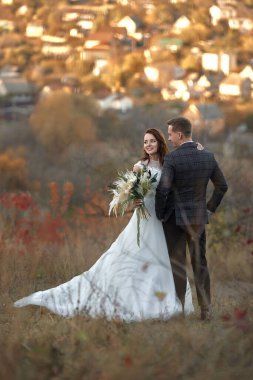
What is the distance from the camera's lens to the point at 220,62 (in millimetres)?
76125

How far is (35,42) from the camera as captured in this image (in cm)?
9381

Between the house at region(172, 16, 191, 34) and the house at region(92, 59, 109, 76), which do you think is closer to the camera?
the house at region(92, 59, 109, 76)

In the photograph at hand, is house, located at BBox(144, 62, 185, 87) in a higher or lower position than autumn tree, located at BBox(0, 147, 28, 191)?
lower

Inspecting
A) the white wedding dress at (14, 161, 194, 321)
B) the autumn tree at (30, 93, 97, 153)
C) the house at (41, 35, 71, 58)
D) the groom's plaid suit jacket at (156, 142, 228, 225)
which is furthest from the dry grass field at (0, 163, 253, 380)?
the house at (41, 35, 71, 58)

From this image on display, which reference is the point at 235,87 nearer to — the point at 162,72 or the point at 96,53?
the point at 162,72

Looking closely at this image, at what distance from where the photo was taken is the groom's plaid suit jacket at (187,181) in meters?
6.46

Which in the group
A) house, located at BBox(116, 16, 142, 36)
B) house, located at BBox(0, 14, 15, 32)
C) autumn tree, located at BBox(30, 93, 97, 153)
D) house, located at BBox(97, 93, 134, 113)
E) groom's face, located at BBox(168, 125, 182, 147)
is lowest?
house, located at BBox(0, 14, 15, 32)

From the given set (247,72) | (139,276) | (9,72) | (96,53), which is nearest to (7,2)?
(96,53)

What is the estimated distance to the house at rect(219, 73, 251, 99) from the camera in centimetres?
6504

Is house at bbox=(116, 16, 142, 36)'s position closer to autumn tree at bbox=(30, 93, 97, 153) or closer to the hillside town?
the hillside town

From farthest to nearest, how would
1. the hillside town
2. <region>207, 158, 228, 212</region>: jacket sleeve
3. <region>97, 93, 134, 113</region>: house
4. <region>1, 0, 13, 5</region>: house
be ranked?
<region>1, 0, 13, 5</region>: house, the hillside town, <region>97, 93, 134, 113</region>: house, <region>207, 158, 228, 212</region>: jacket sleeve

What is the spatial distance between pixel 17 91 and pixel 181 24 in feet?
80.1

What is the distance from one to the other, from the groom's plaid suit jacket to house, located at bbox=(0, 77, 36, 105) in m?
59.4

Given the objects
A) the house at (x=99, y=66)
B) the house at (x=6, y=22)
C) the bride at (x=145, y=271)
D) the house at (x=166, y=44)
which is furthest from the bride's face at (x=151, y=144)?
the house at (x=6, y=22)
